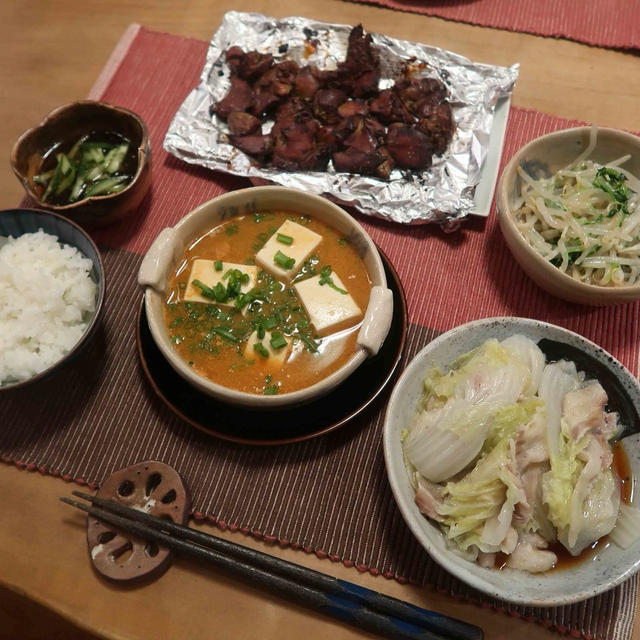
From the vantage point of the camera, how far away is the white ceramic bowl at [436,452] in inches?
52.1

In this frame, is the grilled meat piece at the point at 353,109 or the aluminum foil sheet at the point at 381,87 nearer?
the aluminum foil sheet at the point at 381,87

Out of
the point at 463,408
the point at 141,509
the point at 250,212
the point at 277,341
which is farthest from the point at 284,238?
the point at 141,509

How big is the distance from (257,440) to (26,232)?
123 cm

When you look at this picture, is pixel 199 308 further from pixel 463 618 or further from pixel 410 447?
pixel 463 618

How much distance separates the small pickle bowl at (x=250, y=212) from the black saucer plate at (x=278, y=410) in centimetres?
8

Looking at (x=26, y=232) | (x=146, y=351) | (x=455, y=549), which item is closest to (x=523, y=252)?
(x=455, y=549)

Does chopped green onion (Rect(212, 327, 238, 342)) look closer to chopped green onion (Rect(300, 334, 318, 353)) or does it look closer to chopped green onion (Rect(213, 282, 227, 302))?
chopped green onion (Rect(213, 282, 227, 302))

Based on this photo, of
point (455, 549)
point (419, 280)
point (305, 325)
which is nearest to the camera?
point (455, 549)

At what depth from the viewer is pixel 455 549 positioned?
142cm

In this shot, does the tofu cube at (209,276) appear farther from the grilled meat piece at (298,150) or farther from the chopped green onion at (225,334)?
the grilled meat piece at (298,150)

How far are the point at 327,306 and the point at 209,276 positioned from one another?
0.43 m

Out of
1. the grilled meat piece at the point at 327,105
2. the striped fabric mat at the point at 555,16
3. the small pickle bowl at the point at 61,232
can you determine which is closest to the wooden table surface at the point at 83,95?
the striped fabric mat at the point at 555,16

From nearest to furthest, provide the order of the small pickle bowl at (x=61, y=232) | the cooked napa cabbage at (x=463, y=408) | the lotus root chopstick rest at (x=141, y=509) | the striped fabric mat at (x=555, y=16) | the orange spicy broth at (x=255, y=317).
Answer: the cooked napa cabbage at (x=463, y=408) → the lotus root chopstick rest at (x=141, y=509) → the orange spicy broth at (x=255, y=317) → the small pickle bowl at (x=61, y=232) → the striped fabric mat at (x=555, y=16)

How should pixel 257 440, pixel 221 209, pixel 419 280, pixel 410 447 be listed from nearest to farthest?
pixel 410 447 → pixel 257 440 → pixel 221 209 → pixel 419 280
